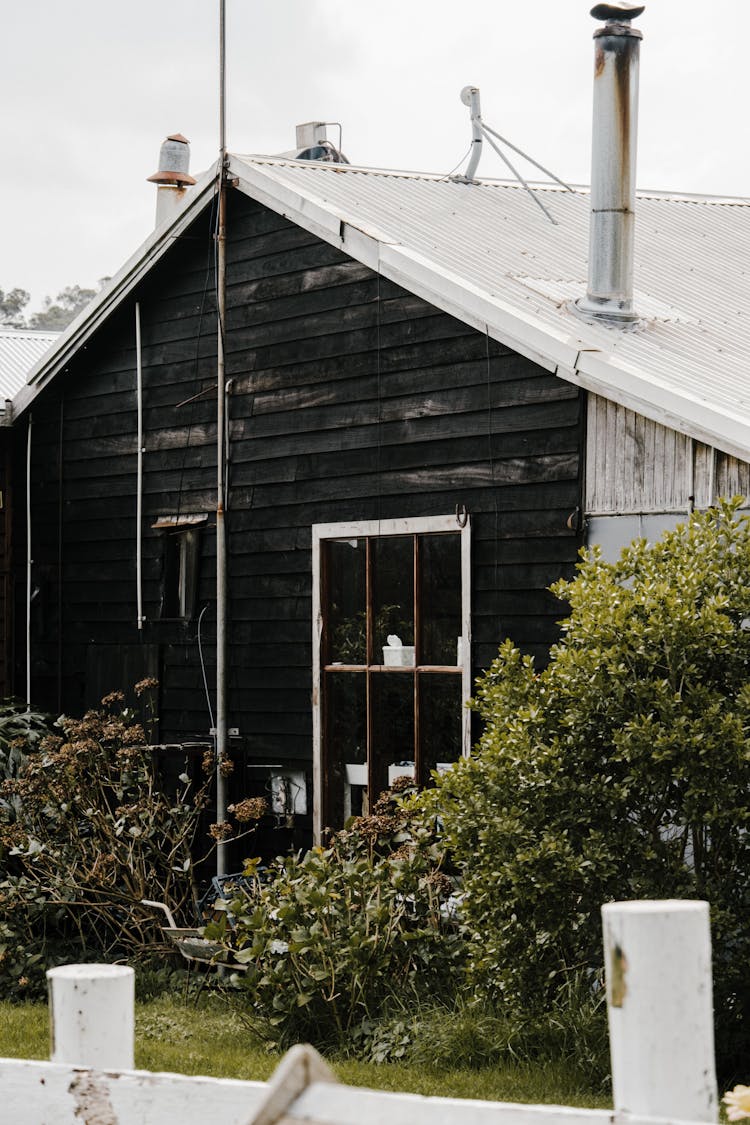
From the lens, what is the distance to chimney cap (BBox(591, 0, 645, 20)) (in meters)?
9.27

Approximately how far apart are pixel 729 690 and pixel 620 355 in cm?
241

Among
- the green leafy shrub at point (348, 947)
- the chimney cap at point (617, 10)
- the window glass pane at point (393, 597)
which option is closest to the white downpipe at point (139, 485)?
the window glass pane at point (393, 597)

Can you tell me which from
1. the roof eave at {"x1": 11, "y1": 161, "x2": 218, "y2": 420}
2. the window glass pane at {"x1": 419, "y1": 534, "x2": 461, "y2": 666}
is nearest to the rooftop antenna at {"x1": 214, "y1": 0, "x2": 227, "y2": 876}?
the roof eave at {"x1": 11, "y1": 161, "x2": 218, "y2": 420}

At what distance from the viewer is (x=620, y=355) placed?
8531 mm

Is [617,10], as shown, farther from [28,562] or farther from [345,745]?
[28,562]

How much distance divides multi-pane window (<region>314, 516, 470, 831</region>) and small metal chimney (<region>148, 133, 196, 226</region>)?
14.5ft

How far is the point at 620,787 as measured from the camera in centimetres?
660

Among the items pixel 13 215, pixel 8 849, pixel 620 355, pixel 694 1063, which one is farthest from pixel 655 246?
pixel 13 215

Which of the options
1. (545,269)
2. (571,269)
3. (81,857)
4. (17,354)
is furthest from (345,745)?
(17,354)

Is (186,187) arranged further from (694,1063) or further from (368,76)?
(694,1063)

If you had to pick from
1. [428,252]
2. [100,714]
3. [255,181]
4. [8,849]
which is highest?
[255,181]

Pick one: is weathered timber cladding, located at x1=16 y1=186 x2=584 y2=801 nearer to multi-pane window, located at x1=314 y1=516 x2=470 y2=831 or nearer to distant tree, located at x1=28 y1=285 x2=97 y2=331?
multi-pane window, located at x1=314 y1=516 x2=470 y2=831

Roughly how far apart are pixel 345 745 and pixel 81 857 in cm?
183

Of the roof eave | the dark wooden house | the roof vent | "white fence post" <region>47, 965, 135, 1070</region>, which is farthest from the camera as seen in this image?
the roof vent
